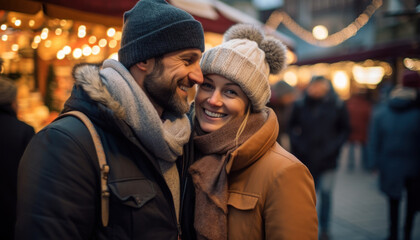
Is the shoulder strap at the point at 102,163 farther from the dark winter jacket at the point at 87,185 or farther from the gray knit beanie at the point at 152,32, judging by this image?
the gray knit beanie at the point at 152,32

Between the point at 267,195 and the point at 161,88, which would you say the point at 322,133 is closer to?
the point at 267,195

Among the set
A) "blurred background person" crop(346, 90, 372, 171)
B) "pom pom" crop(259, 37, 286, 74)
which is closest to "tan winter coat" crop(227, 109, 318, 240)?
"pom pom" crop(259, 37, 286, 74)

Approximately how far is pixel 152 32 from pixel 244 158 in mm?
844

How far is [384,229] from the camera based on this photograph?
4793 millimetres

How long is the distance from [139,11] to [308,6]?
2430 cm

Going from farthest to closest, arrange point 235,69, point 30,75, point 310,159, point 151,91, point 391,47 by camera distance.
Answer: point 391,47, point 310,159, point 30,75, point 235,69, point 151,91

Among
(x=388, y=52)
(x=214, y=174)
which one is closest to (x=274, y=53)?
(x=214, y=174)

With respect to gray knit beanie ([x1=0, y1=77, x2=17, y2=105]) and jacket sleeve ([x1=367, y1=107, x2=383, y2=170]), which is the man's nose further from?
jacket sleeve ([x1=367, y1=107, x2=383, y2=170])

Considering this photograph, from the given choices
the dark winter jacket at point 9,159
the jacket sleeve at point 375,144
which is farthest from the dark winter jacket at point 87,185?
the jacket sleeve at point 375,144

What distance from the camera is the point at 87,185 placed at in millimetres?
1453

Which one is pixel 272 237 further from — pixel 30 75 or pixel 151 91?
pixel 30 75

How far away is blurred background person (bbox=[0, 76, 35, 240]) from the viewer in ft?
9.01

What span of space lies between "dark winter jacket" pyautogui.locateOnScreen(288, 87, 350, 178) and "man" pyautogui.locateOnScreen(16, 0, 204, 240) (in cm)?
331

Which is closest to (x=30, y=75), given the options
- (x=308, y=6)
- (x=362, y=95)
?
(x=362, y=95)
